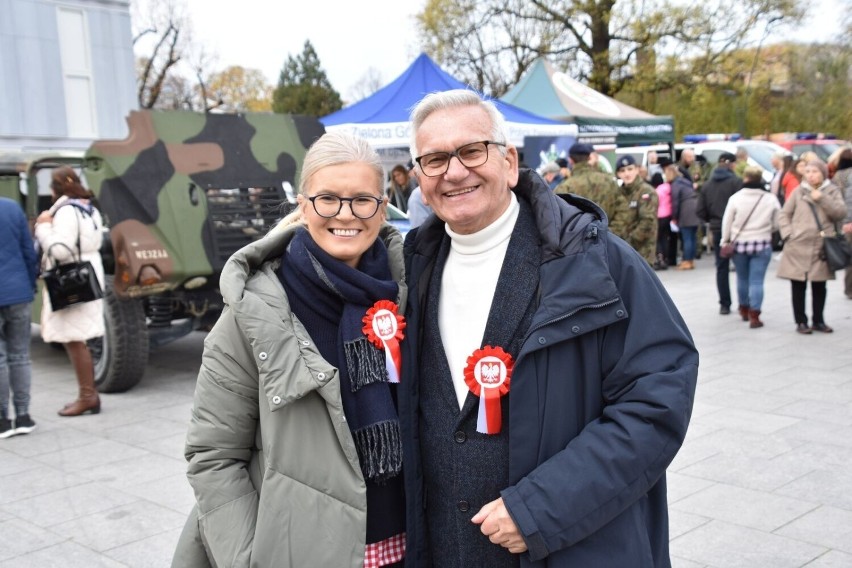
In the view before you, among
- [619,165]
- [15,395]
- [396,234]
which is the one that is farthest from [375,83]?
[396,234]

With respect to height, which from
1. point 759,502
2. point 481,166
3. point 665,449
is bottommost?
point 759,502

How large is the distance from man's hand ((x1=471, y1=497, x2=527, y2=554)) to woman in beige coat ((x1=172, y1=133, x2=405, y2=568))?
0.30 metres

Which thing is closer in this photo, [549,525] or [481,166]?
[549,525]

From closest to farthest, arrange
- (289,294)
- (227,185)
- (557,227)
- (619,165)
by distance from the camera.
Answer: (557,227) < (289,294) < (227,185) < (619,165)

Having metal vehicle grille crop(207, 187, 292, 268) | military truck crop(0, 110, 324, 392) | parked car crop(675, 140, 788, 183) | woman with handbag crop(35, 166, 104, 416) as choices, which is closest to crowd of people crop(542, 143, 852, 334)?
metal vehicle grille crop(207, 187, 292, 268)

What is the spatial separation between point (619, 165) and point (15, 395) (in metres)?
7.43

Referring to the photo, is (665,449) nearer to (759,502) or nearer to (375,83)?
(759,502)

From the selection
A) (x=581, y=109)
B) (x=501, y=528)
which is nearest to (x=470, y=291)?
(x=501, y=528)

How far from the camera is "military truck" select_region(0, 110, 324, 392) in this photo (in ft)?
22.5

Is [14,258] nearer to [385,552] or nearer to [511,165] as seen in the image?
[385,552]

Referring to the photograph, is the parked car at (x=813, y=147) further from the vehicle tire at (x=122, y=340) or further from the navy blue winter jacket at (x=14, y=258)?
the navy blue winter jacket at (x=14, y=258)

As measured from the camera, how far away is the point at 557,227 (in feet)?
6.46

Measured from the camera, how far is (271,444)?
1.93 metres

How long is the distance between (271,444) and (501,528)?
0.56m
